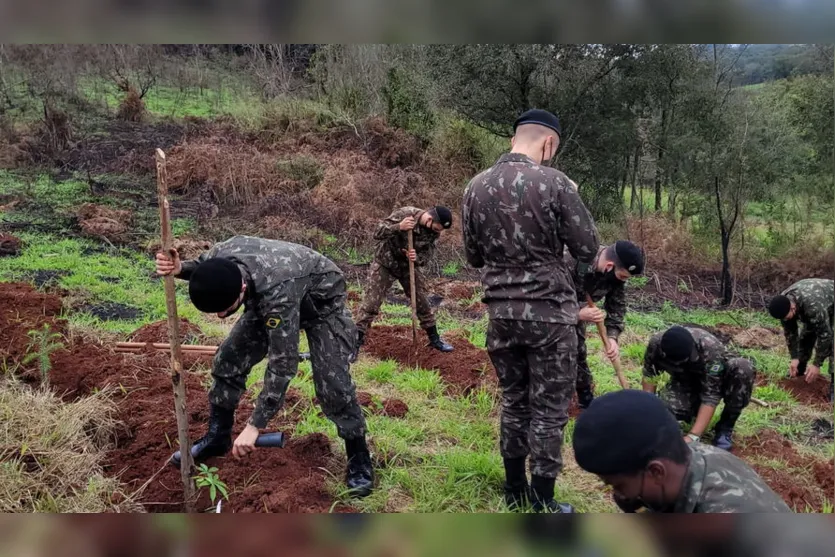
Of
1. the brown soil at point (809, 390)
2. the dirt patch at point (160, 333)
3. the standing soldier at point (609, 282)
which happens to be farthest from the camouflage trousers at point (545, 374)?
the dirt patch at point (160, 333)

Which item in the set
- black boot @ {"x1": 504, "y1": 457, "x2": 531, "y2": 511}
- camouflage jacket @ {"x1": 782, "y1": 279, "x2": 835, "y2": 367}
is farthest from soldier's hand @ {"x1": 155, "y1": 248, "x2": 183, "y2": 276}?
camouflage jacket @ {"x1": 782, "y1": 279, "x2": 835, "y2": 367}

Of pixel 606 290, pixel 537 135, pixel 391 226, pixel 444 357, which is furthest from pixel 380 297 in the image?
pixel 537 135

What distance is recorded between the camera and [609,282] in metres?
3.88

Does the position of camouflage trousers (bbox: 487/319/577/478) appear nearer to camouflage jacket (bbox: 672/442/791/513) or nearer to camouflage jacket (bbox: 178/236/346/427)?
camouflage jacket (bbox: 178/236/346/427)

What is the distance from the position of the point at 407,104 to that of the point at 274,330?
729 cm

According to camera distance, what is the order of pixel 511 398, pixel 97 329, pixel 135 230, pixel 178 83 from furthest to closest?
A: 1. pixel 178 83
2. pixel 135 230
3. pixel 97 329
4. pixel 511 398

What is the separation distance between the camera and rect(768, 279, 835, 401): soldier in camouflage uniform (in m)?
4.36

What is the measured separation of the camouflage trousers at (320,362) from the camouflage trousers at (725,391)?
2.12m

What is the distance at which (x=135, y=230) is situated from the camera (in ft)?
28.0

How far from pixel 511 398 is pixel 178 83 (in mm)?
9463

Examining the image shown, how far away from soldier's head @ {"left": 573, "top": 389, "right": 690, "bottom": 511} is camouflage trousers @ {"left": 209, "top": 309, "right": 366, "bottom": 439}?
1755mm
